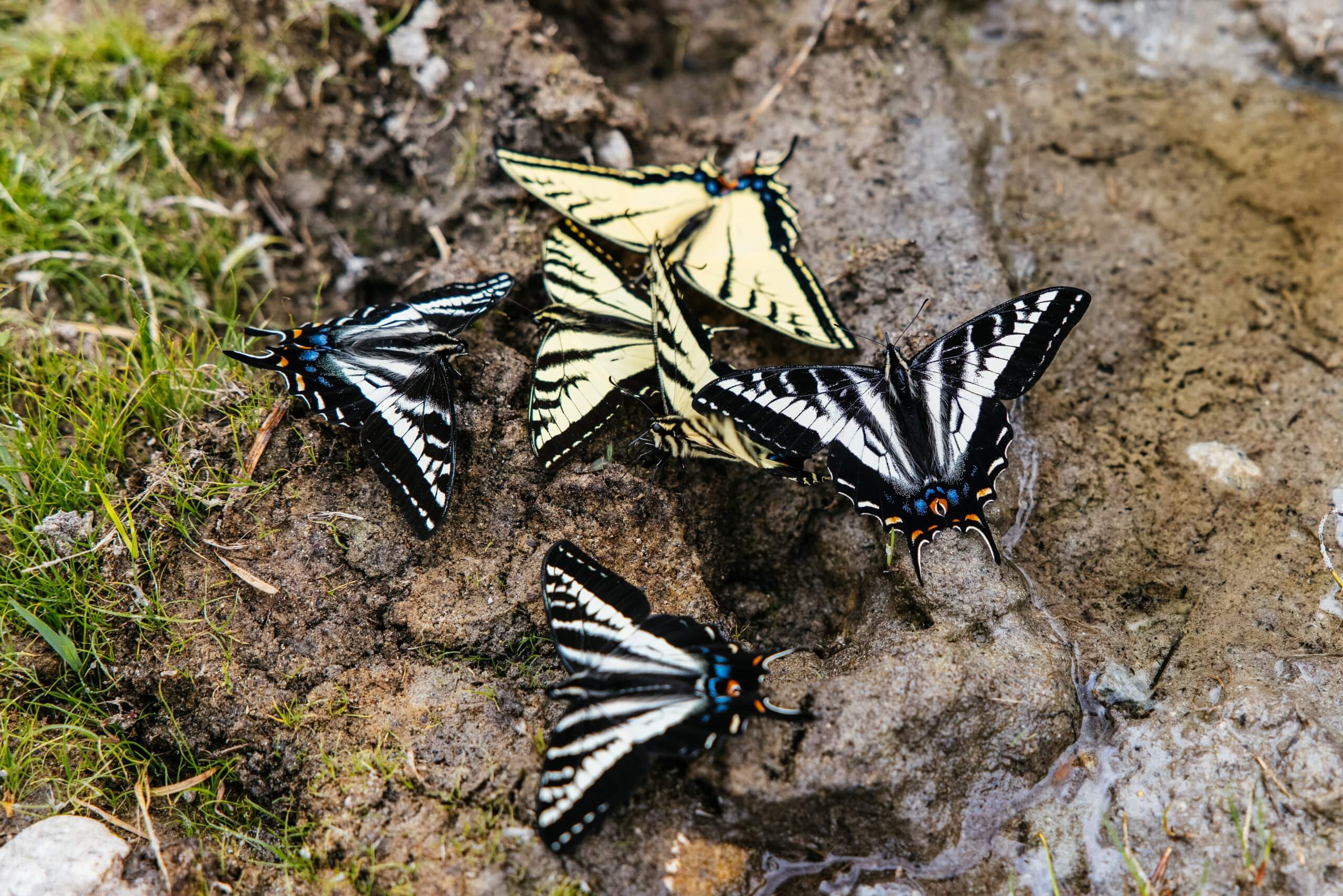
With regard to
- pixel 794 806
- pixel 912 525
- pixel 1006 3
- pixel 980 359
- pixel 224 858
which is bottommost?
pixel 224 858

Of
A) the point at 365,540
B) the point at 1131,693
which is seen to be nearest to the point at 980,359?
the point at 1131,693

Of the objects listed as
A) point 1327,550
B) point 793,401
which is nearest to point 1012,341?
point 793,401

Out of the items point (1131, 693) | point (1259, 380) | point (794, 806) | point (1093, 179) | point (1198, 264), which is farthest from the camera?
point (1093, 179)

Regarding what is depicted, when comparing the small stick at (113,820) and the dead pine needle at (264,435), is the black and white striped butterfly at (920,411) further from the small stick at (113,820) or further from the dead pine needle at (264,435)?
the small stick at (113,820)

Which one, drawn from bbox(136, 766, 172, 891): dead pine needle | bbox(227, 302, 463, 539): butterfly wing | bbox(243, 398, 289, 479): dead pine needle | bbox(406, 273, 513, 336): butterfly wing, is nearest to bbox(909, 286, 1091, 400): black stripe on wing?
bbox(406, 273, 513, 336): butterfly wing

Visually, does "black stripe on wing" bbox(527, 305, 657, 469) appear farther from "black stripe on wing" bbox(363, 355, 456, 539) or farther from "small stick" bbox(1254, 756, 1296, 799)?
"small stick" bbox(1254, 756, 1296, 799)

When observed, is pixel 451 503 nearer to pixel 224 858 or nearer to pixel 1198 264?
pixel 224 858

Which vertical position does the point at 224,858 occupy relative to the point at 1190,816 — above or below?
below
